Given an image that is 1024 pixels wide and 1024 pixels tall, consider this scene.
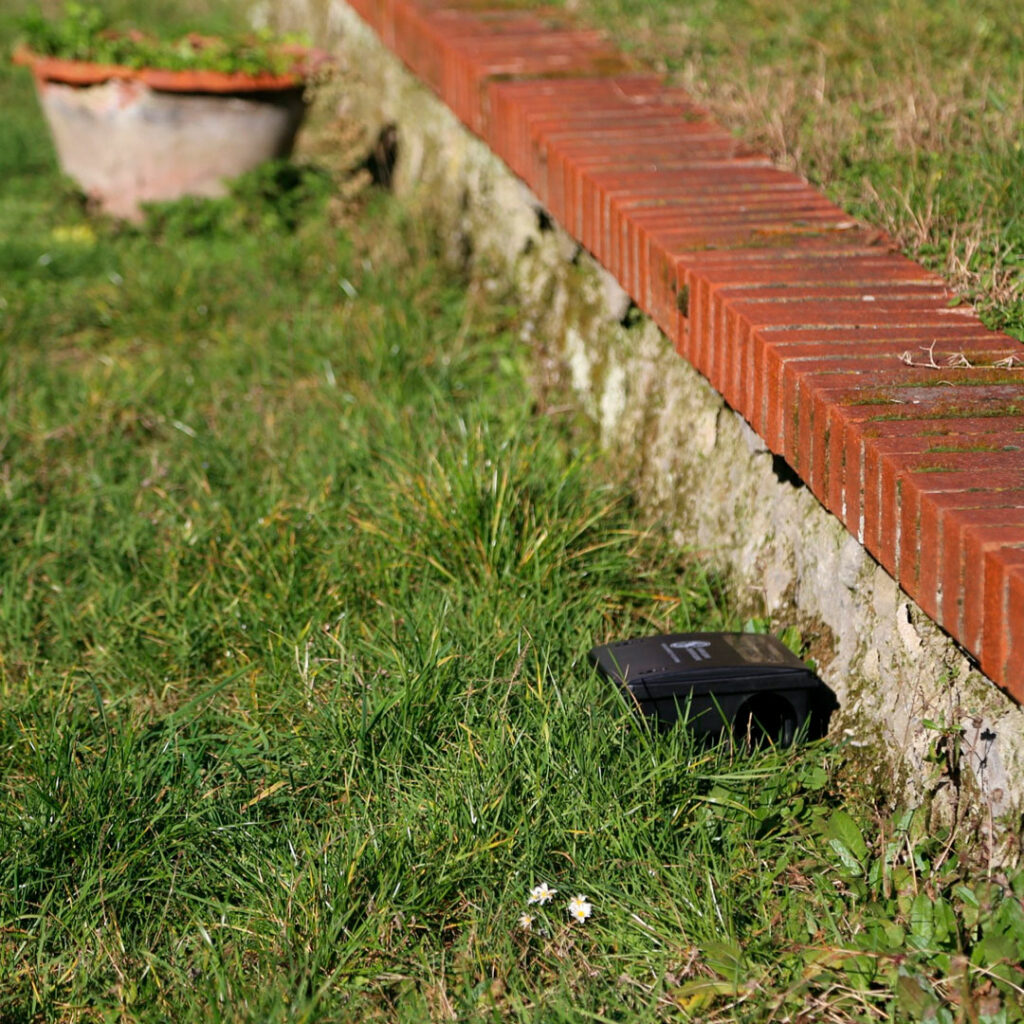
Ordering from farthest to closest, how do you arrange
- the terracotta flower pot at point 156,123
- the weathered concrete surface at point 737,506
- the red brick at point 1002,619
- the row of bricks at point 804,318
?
the terracotta flower pot at point 156,123 < the weathered concrete surface at point 737,506 < the row of bricks at point 804,318 < the red brick at point 1002,619

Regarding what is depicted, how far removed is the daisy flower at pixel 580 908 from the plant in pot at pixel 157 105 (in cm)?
393

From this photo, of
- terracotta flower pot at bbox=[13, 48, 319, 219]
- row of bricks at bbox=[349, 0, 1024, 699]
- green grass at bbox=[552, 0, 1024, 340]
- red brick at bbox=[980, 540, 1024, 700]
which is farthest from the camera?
terracotta flower pot at bbox=[13, 48, 319, 219]

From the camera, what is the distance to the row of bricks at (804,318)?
200cm

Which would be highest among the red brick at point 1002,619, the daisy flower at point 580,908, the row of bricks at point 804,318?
the row of bricks at point 804,318

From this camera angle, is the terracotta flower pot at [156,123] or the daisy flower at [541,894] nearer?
the daisy flower at [541,894]

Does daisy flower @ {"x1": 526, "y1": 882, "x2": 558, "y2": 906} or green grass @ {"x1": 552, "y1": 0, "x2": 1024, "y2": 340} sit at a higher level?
green grass @ {"x1": 552, "y1": 0, "x2": 1024, "y2": 340}

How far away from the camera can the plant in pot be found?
530 centimetres

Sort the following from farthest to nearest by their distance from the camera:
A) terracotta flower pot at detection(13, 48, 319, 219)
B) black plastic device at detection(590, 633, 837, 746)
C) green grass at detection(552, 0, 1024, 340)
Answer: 1. terracotta flower pot at detection(13, 48, 319, 219)
2. green grass at detection(552, 0, 1024, 340)
3. black plastic device at detection(590, 633, 837, 746)

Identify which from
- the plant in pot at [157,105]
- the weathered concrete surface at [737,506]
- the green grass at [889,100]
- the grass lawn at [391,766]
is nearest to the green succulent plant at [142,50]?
the plant in pot at [157,105]

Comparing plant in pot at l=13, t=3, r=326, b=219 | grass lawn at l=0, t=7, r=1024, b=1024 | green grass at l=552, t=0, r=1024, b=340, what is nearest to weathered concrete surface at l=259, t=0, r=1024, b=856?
grass lawn at l=0, t=7, r=1024, b=1024

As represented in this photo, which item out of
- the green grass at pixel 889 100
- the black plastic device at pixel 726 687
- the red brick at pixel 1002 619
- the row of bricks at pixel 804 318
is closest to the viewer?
the red brick at pixel 1002 619

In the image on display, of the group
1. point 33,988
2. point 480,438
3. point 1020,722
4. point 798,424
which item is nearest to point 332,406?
point 480,438

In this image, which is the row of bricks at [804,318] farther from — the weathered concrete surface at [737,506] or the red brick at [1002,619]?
the weathered concrete surface at [737,506]

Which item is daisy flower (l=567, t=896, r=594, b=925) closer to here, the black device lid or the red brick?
the black device lid
